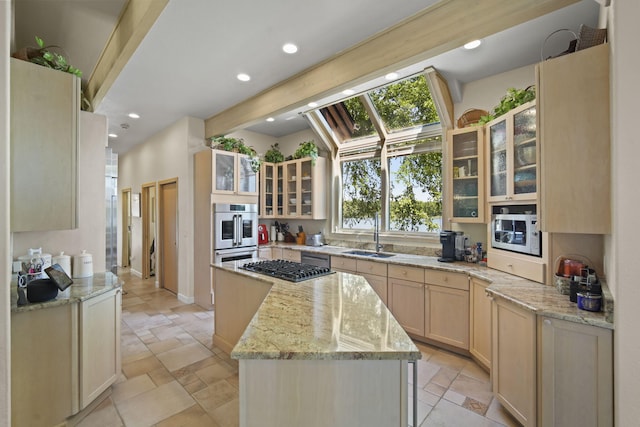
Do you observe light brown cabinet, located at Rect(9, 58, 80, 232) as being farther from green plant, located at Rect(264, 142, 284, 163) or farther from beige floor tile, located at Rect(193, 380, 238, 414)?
green plant, located at Rect(264, 142, 284, 163)

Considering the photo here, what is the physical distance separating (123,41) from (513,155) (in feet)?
11.9

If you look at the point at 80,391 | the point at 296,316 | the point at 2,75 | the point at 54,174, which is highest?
the point at 2,75

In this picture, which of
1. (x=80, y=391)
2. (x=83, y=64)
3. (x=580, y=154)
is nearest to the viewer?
(x=580, y=154)

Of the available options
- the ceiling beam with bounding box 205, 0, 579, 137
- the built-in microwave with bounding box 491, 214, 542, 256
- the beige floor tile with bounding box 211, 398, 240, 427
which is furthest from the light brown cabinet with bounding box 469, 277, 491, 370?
the beige floor tile with bounding box 211, 398, 240, 427

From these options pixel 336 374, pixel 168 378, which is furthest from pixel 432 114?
pixel 168 378

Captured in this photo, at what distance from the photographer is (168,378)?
250 centimetres

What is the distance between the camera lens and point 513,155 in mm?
2504

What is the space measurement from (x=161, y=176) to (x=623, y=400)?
600 centimetres

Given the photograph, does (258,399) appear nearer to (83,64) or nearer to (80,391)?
(80,391)

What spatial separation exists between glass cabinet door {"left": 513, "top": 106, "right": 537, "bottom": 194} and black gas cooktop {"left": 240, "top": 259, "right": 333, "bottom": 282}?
71.8 inches

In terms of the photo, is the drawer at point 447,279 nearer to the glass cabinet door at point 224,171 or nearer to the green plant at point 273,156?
the glass cabinet door at point 224,171

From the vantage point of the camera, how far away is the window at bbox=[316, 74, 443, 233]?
375cm

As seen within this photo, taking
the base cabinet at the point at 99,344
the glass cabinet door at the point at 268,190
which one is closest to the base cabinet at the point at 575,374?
the base cabinet at the point at 99,344

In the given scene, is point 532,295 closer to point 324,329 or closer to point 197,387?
point 324,329
